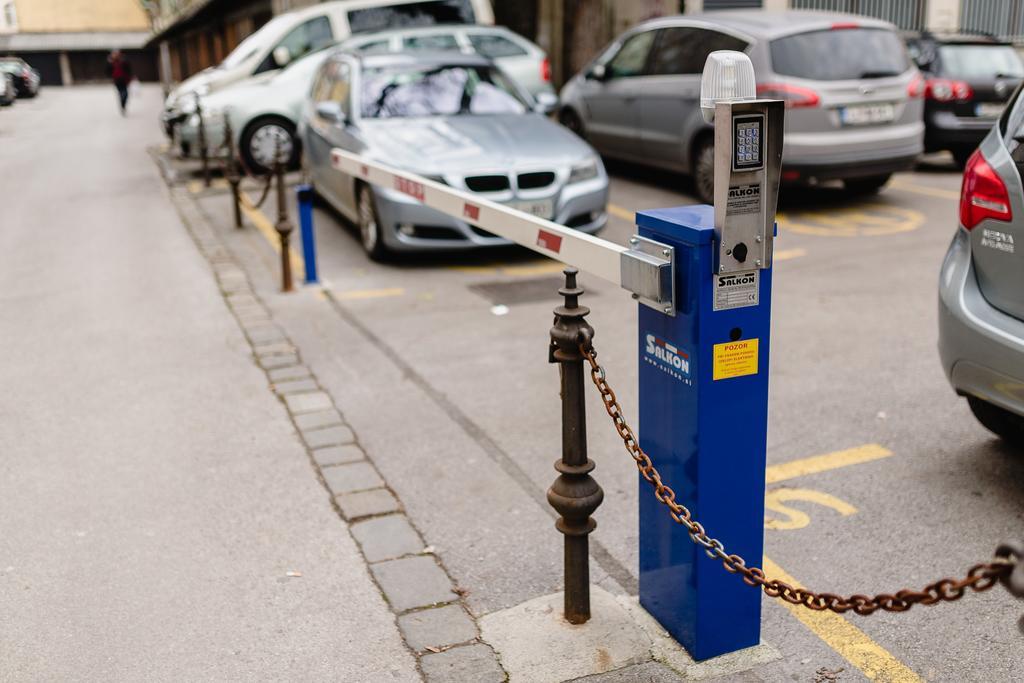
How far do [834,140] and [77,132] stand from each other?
2035 centimetres

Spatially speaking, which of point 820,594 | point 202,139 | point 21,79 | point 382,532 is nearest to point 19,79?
point 21,79

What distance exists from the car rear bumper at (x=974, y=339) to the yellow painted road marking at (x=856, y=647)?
1.14 meters

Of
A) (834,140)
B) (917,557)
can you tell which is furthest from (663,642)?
(834,140)

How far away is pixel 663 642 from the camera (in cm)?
325

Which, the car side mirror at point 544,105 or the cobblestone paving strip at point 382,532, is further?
the car side mirror at point 544,105

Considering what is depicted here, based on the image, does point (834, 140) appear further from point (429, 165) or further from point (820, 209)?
point (429, 165)

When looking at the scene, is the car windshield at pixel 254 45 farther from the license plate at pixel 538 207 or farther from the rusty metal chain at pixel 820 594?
the rusty metal chain at pixel 820 594

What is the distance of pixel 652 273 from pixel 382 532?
1.76m

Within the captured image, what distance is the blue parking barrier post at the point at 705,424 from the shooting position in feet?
9.53

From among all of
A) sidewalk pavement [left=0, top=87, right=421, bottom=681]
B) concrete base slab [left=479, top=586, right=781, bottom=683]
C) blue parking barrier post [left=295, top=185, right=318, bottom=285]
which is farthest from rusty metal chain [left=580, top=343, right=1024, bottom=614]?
blue parking barrier post [left=295, top=185, right=318, bottom=285]

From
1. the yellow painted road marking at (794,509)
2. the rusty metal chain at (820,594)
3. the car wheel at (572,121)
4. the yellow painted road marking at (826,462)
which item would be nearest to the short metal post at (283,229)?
the yellow painted road marking at (826,462)

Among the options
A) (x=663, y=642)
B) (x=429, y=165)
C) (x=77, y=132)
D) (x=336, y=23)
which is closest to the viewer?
(x=663, y=642)

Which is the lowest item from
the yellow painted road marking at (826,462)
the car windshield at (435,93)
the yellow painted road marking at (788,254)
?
the yellow painted road marking at (826,462)

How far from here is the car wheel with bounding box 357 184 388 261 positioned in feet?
28.5
